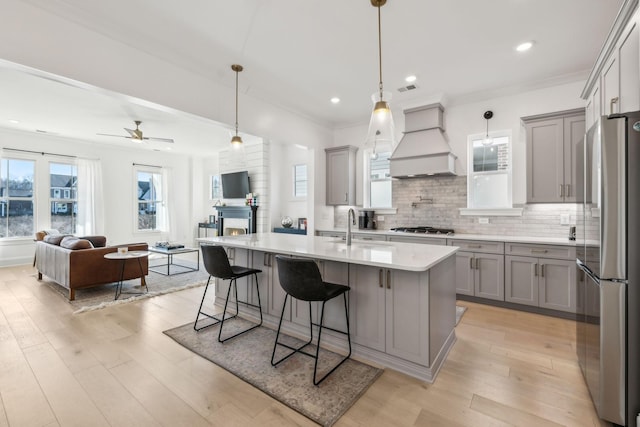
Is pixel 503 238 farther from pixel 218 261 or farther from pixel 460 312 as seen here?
pixel 218 261

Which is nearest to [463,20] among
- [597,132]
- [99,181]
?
[597,132]

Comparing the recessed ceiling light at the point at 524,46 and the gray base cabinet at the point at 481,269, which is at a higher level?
the recessed ceiling light at the point at 524,46

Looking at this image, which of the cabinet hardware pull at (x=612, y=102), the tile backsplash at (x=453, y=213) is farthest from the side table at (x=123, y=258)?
the cabinet hardware pull at (x=612, y=102)

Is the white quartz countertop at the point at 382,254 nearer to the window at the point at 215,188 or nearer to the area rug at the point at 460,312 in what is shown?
A: the area rug at the point at 460,312

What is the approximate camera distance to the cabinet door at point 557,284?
330cm

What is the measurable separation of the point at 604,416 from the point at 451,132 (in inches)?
154

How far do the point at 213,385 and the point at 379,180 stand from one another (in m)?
4.35

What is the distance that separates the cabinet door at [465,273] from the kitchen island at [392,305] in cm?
132

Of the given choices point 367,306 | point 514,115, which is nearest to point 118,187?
point 367,306

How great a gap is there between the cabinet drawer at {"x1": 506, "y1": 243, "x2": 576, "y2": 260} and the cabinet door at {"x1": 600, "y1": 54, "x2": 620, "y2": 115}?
1609 mm

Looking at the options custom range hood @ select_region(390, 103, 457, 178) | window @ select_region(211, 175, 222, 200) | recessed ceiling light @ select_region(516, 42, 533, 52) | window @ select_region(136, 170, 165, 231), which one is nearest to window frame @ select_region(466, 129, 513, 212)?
custom range hood @ select_region(390, 103, 457, 178)

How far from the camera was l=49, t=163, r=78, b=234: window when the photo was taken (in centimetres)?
682

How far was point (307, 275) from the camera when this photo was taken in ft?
7.01

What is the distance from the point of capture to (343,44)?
3.12 m
